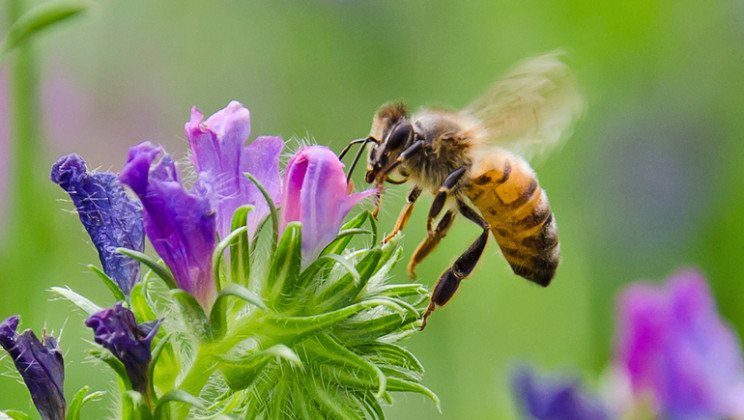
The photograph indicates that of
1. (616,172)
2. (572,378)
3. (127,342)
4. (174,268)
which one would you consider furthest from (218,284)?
(616,172)

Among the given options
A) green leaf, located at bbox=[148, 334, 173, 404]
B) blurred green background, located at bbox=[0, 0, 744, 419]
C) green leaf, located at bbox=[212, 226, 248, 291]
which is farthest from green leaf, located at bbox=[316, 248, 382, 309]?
blurred green background, located at bbox=[0, 0, 744, 419]

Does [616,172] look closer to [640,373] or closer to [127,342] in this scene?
[640,373]

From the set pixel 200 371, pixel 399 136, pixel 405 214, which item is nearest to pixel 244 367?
pixel 200 371

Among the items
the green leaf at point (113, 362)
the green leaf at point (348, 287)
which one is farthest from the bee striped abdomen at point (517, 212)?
the green leaf at point (113, 362)

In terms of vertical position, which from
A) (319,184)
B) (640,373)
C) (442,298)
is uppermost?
(319,184)

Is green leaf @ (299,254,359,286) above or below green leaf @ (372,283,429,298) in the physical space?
above

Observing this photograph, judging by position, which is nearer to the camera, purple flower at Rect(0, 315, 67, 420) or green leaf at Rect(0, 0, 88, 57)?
purple flower at Rect(0, 315, 67, 420)

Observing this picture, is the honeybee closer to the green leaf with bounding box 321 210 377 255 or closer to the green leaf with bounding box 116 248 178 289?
the green leaf with bounding box 321 210 377 255

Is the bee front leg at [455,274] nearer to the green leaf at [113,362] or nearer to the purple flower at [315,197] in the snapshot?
the purple flower at [315,197]
